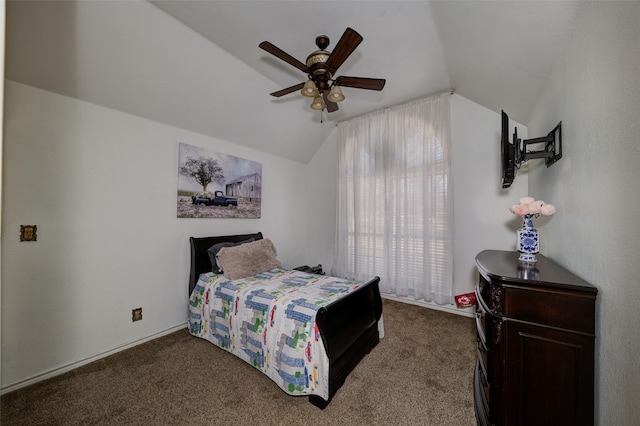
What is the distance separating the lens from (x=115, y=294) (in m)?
2.52

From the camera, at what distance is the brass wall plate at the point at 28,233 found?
205 centimetres

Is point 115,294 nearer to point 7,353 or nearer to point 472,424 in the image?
point 7,353

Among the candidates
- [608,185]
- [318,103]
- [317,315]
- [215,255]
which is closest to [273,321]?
[317,315]

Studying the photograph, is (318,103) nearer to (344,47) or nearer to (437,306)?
(344,47)

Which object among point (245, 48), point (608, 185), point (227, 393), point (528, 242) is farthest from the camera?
point (245, 48)

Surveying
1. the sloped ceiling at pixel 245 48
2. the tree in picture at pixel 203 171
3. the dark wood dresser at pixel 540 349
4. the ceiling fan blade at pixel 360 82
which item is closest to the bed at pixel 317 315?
the tree in picture at pixel 203 171

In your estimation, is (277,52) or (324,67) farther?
(324,67)

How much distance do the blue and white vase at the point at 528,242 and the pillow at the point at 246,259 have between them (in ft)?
8.17

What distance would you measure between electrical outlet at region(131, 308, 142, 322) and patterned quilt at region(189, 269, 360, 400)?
0.46 metres

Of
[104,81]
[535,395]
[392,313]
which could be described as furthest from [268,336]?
[104,81]

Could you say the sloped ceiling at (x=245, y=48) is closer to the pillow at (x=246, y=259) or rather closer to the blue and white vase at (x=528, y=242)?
the blue and white vase at (x=528, y=242)

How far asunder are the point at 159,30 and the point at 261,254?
2376 millimetres

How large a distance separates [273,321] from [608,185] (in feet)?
7.23

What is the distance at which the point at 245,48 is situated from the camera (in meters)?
2.50
